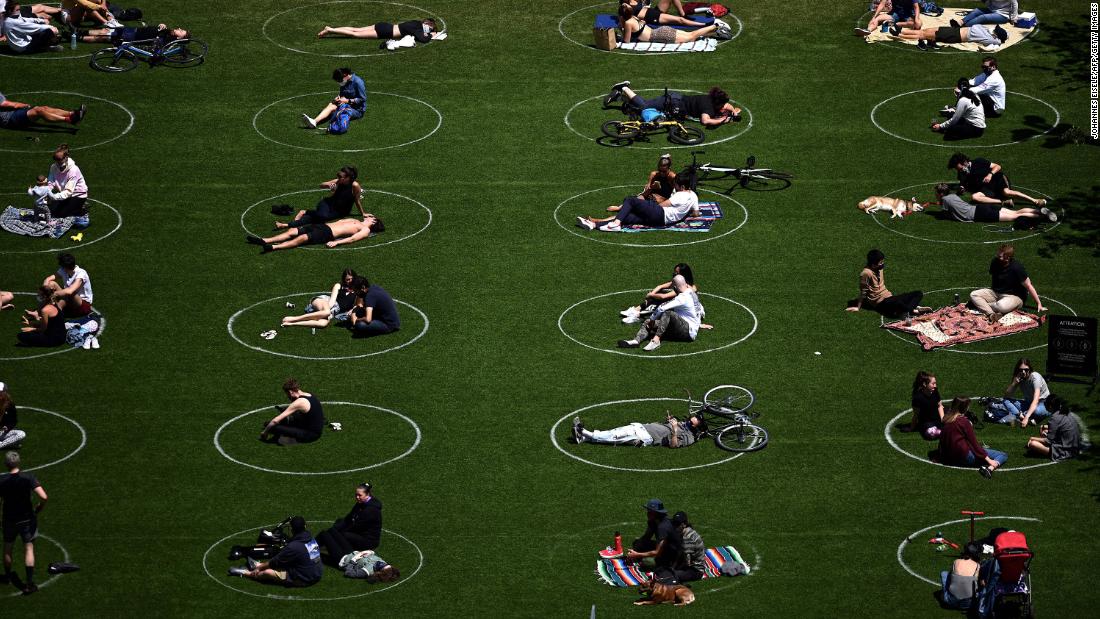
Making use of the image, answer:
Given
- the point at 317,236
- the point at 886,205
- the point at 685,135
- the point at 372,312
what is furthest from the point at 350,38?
the point at 886,205

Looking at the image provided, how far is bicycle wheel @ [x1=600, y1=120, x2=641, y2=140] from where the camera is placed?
4816 centimetres

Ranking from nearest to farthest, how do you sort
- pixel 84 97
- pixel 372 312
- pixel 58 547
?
pixel 58 547 → pixel 372 312 → pixel 84 97

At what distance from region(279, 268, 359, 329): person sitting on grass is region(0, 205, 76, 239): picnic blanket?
273 inches

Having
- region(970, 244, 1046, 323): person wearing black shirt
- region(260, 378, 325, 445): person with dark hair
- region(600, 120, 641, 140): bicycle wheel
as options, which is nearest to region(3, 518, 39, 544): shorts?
region(260, 378, 325, 445): person with dark hair

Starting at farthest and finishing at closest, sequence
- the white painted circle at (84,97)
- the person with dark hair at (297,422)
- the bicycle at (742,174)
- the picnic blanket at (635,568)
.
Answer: the white painted circle at (84,97) → the bicycle at (742,174) → the person with dark hair at (297,422) → the picnic blanket at (635,568)

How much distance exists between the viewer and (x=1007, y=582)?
96.6ft

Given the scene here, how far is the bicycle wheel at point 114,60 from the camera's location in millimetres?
51812

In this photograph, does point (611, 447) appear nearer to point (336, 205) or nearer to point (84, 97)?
point (336, 205)

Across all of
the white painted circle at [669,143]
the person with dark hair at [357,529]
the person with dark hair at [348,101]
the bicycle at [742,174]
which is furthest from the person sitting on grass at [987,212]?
the person with dark hair at [357,529]

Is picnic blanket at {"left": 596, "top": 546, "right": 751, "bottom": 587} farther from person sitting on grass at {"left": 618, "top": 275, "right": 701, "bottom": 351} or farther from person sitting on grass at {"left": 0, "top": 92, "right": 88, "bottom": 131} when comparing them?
person sitting on grass at {"left": 0, "top": 92, "right": 88, "bottom": 131}

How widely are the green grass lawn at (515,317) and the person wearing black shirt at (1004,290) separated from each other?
873 mm

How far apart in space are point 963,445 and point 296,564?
11.7m

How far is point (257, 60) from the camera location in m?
52.8

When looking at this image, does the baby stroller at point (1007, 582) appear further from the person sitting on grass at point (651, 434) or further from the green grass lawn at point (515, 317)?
the person sitting on grass at point (651, 434)
